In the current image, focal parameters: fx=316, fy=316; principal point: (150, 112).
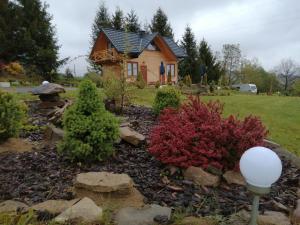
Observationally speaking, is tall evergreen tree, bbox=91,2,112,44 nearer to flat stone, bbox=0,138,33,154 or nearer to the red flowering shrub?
flat stone, bbox=0,138,33,154

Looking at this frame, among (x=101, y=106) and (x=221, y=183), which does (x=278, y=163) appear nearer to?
(x=221, y=183)

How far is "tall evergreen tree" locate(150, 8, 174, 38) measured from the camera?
2954cm

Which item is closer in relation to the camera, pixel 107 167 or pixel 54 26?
pixel 107 167

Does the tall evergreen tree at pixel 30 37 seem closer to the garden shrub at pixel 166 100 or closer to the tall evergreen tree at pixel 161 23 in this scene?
the tall evergreen tree at pixel 161 23

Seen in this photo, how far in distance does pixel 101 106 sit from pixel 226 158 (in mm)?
1719

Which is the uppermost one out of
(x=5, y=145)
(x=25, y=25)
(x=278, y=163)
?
(x=25, y=25)

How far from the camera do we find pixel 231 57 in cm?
4334

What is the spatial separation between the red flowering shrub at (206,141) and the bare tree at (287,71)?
163 feet

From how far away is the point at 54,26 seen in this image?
23.8 metres

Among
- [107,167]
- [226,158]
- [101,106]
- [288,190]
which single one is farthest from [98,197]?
[288,190]

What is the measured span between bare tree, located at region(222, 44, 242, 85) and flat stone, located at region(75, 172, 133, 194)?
134ft

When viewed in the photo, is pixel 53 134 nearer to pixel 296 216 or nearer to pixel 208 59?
pixel 296 216

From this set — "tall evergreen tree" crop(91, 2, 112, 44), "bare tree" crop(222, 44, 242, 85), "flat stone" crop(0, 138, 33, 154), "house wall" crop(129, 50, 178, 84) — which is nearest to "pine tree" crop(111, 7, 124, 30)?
"tall evergreen tree" crop(91, 2, 112, 44)

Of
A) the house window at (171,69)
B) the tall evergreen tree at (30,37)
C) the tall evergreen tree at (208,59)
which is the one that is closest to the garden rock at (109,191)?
the tall evergreen tree at (30,37)
